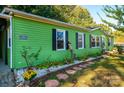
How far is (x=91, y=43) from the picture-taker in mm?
13156

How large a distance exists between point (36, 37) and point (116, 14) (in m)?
5.14

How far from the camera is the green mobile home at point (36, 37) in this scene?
6402mm

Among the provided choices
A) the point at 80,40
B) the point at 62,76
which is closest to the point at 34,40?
the point at 62,76

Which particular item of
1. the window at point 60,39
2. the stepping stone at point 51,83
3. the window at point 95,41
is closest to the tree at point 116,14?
the window at point 95,41

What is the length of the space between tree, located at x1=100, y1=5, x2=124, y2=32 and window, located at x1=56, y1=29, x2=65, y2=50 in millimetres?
3337

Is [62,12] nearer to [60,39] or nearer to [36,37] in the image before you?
[60,39]

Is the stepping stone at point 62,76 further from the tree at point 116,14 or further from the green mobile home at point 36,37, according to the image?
the tree at point 116,14

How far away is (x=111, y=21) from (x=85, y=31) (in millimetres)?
2177

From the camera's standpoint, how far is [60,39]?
8.90 meters

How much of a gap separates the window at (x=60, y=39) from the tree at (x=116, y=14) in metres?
3.34

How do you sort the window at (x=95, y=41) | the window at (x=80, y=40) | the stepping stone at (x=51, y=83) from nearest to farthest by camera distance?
1. the stepping stone at (x=51, y=83)
2. the window at (x=80, y=40)
3. the window at (x=95, y=41)

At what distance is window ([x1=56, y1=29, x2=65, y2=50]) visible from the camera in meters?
8.71
